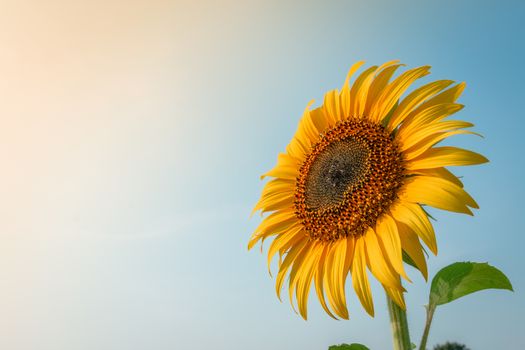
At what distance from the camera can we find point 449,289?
3717 mm

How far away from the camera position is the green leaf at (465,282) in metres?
3.70

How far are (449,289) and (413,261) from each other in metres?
0.34

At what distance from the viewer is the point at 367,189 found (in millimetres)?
4516

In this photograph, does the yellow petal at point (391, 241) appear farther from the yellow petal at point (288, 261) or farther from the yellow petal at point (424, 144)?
the yellow petal at point (288, 261)

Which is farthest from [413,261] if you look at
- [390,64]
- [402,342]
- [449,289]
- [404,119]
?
[390,64]

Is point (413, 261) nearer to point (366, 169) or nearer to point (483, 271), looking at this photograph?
point (483, 271)

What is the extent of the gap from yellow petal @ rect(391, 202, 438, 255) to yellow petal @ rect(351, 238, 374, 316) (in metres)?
0.42

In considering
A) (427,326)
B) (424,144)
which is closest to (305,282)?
(427,326)

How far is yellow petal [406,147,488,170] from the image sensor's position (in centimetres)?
393

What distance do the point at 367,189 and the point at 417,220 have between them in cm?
72

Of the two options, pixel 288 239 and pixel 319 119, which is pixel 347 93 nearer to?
pixel 319 119

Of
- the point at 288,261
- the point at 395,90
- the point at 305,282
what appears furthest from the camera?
the point at 288,261

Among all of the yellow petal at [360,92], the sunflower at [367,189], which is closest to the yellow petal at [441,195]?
the sunflower at [367,189]

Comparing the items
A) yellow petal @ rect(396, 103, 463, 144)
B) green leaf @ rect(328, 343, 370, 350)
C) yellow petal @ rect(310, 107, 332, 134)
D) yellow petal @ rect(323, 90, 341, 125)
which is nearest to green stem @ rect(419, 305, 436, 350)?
green leaf @ rect(328, 343, 370, 350)
